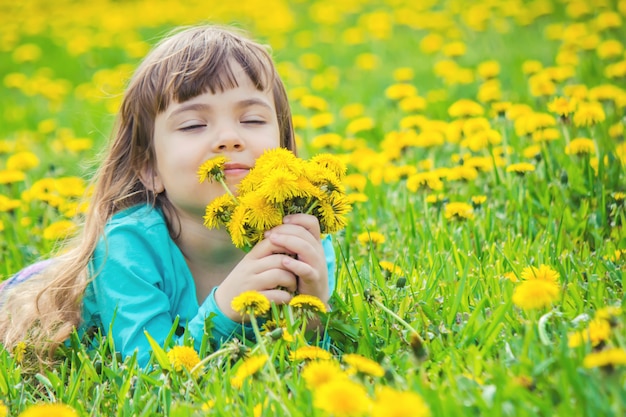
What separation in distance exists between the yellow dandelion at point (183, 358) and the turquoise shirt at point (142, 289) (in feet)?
0.60

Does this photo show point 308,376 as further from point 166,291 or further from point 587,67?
point 587,67

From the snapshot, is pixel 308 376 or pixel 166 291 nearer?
pixel 308 376

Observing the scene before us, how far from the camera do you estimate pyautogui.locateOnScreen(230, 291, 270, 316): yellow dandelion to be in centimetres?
159

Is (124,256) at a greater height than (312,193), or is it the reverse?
(312,193)

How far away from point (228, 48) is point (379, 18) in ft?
14.4

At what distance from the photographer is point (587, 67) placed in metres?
4.20

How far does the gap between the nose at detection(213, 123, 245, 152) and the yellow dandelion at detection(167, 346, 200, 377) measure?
0.57m

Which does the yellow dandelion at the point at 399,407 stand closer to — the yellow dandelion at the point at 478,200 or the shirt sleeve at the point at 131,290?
the shirt sleeve at the point at 131,290

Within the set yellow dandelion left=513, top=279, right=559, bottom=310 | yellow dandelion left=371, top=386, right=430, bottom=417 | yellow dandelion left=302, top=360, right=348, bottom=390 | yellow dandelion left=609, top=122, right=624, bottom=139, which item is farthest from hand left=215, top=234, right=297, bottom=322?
yellow dandelion left=609, top=122, right=624, bottom=139

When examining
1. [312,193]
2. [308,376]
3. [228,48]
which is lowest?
[308,376]

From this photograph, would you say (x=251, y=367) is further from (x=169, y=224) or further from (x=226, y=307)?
(x=169, y=224)

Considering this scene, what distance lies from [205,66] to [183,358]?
2.81ft

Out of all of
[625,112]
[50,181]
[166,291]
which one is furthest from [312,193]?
[625,112]

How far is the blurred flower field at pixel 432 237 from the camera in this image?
4.61 ft
